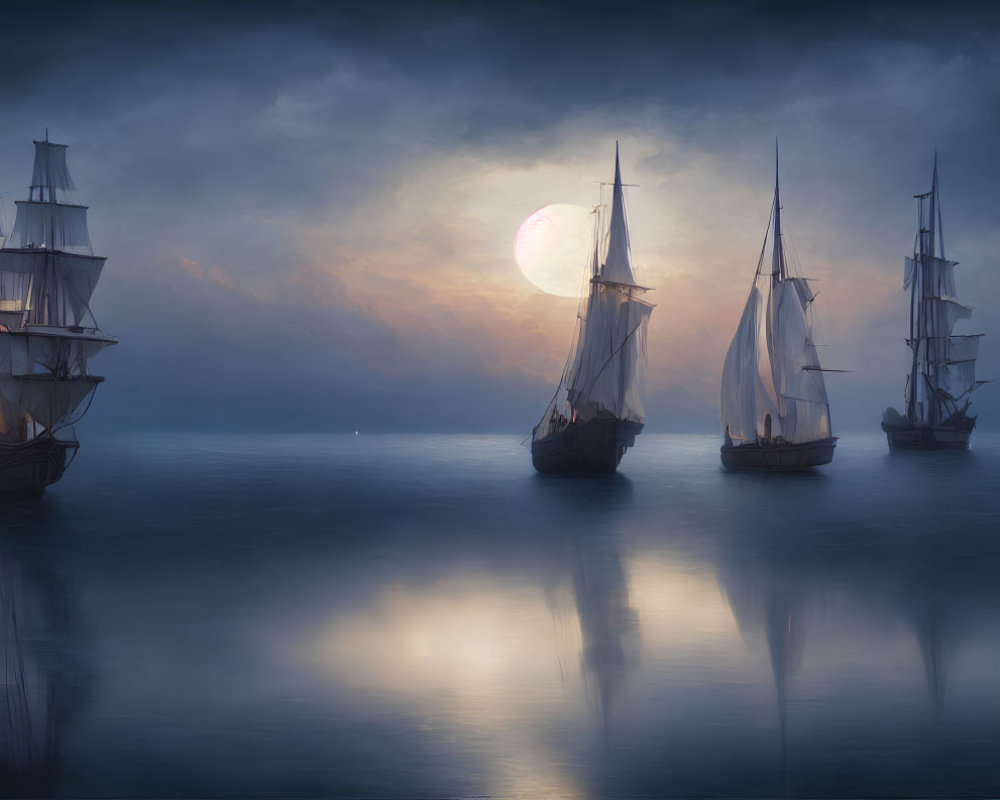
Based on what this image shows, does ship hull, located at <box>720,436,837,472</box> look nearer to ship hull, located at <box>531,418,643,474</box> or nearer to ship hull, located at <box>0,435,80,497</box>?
ship hull, located at <box>531,418,643,474</box>

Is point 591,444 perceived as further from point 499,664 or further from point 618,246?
point 499,664

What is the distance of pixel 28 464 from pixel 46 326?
7.12 metres

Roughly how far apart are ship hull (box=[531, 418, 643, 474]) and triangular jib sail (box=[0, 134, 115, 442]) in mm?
18775

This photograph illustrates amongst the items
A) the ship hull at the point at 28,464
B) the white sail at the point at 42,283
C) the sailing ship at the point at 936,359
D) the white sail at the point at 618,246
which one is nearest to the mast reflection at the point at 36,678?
the ship hull at the point at 28,464

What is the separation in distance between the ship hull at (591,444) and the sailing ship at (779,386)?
4700mm

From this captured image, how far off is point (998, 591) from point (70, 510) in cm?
2400

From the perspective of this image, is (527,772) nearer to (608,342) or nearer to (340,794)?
(340,794)

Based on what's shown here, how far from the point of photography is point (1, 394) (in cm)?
3025

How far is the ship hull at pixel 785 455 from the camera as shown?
122 ft

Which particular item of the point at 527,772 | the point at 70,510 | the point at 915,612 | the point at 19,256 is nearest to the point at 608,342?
the point at 70,510

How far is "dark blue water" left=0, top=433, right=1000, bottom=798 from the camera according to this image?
532 centimetres

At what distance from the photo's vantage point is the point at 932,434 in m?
59.8

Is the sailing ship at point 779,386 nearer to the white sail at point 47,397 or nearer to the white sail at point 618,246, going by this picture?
the white sail at point 618,246

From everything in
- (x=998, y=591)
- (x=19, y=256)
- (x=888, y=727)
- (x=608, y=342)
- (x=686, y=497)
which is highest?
(x=19, y=256)
